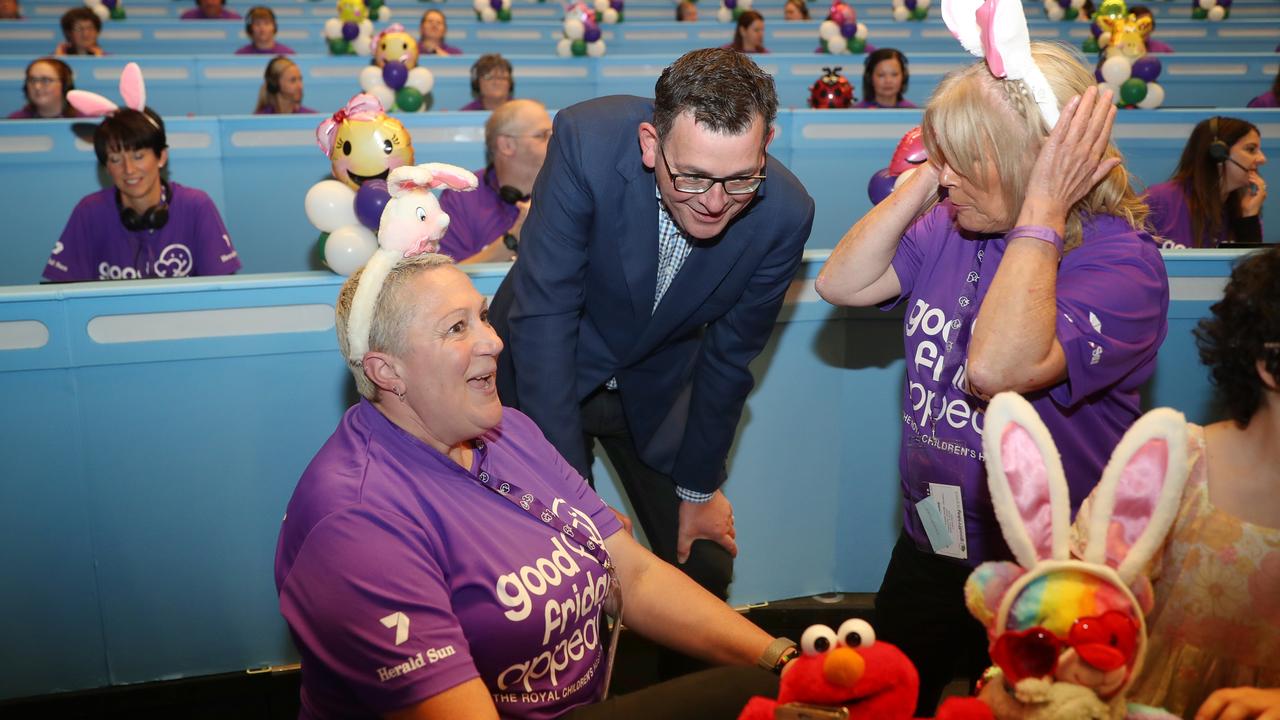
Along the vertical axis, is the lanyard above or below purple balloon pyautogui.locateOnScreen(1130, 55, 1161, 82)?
below

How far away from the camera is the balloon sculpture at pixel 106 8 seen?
7.83 m

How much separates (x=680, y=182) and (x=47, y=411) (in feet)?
5.18

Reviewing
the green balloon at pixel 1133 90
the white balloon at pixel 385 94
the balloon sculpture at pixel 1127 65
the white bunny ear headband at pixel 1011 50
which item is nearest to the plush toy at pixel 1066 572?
the white bunny ear headband at pixel 1011 50

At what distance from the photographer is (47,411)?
235 centimetres

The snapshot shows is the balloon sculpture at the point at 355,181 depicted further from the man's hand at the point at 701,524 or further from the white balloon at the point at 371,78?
the white balloon at the point at 371,78

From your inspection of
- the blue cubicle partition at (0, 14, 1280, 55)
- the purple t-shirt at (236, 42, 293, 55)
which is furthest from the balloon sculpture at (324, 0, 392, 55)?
the blue cubicle partition at (0, 14, 1280, 55)

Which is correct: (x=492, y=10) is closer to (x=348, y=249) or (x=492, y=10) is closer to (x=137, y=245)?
(x=137, y=245)

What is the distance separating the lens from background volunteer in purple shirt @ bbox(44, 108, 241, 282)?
3443mm

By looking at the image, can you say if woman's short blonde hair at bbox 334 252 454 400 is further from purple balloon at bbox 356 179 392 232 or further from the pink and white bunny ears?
the pink and white bunny ears

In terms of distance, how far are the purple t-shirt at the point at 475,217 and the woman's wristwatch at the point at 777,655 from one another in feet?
7.88

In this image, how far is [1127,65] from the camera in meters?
5.36

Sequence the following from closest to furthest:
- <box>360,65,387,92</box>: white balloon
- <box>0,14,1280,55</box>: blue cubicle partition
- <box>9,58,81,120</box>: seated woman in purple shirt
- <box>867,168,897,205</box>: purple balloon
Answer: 1. <box>867,168,897,205</box>: purple balloon
2. <box>9,58,81,120</box>: seated woman in purple shirt
3. <box>360,65,387,92</box>: white balloon
4. <box>0,14,1280,55</box>: blue cubicle partition

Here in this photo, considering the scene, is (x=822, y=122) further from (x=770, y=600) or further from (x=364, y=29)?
(x=364, y=29)

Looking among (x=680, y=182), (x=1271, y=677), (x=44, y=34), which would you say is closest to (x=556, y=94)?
(x=44, y=34)
